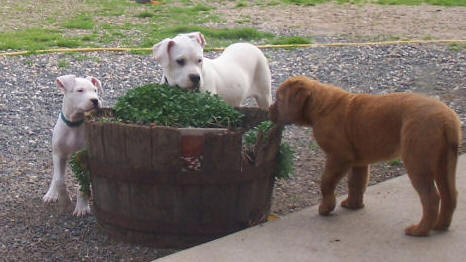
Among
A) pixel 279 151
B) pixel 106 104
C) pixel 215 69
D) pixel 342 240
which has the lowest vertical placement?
pixel 106 104

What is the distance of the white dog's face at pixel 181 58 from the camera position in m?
6.35

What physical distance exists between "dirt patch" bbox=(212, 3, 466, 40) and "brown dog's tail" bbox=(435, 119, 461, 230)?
9400 mm

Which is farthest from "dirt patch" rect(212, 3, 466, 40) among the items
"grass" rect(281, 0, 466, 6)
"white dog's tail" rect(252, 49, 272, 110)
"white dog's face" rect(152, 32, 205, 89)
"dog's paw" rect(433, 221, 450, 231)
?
"dog's paw" rect(433, 221, 450, 231)

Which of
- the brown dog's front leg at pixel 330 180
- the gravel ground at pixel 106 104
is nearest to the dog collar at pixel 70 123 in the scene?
the gravel ground at pixel 106 104

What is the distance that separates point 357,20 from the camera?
53.9ft

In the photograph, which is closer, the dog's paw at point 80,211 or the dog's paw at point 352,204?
the dog's paw at point 352,204

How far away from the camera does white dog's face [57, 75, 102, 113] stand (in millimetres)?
5730

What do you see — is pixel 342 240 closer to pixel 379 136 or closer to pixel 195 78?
pixel 379 136

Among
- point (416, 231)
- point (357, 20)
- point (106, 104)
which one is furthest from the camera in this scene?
point (357, 20)

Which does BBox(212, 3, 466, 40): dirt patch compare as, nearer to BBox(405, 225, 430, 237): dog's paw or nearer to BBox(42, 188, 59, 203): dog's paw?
BBox(42, 188, 59, 203): dog's paw

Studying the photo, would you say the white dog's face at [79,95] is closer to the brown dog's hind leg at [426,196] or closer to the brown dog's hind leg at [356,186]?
the brown dog's hind leg at [356,186]

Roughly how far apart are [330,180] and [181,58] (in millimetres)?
1934

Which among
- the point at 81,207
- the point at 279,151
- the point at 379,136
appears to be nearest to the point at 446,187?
the point at 379,136

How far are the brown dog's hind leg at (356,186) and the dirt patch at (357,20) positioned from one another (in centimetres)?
898
